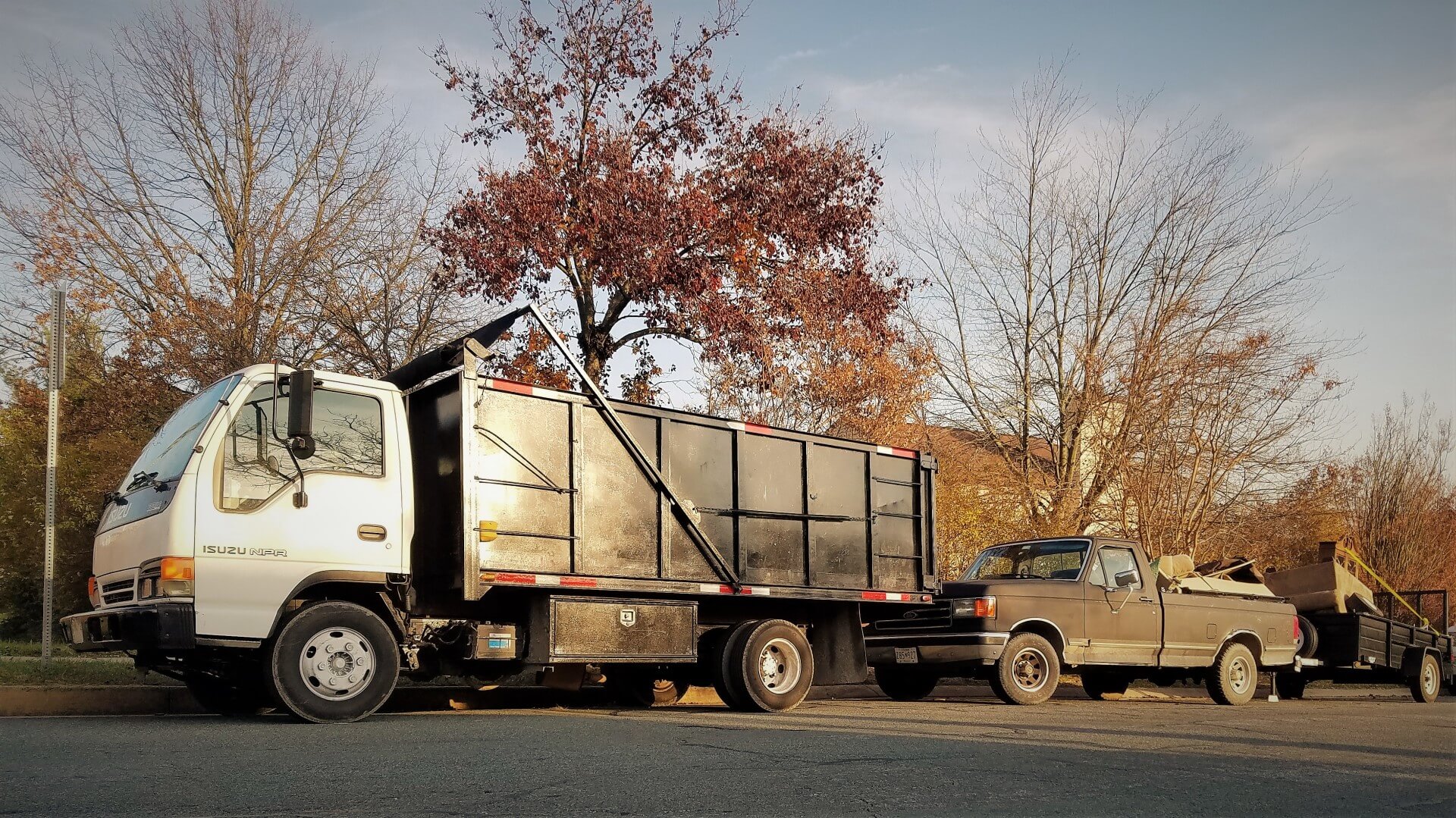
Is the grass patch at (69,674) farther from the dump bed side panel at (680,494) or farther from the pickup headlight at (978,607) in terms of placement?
the pickup headlight at (978,607)

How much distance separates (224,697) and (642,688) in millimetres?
4009

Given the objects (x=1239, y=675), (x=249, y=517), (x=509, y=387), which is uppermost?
(x=509, y=387)

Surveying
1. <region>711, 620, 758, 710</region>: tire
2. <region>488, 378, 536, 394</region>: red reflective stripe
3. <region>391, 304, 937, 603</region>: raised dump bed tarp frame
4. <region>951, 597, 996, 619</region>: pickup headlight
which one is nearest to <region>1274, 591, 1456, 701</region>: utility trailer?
<region>951, 597, 996, 619</region>: pickup headlight

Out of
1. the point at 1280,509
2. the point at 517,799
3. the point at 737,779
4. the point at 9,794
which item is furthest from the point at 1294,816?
the point at 1280,509

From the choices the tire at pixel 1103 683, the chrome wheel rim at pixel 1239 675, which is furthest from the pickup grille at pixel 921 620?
the chrome wheel rim at pixel 1239 675

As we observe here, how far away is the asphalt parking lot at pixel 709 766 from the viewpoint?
18.5 ft

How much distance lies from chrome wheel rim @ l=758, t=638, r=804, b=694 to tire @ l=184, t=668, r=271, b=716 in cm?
439

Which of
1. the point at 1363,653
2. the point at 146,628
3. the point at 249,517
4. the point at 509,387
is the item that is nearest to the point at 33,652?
the point at 146,628

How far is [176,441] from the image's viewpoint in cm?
939

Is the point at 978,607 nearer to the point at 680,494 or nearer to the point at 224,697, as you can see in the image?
the point at 680,494

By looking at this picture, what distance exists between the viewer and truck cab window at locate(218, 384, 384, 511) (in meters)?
9.01

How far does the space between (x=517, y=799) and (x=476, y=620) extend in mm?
4577

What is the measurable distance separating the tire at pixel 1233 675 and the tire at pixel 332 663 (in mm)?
10266

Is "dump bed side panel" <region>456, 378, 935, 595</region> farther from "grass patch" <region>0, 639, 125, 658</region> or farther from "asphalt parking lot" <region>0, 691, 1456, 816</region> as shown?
"grass patch" <region>0, 639, 125, 658</region>
